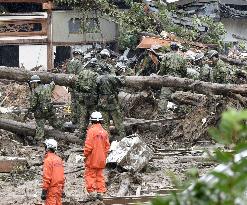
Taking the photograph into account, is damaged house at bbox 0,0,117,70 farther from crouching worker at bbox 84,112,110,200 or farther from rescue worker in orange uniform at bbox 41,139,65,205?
rescue worker in orange uniform at bbox 41,139,65,205

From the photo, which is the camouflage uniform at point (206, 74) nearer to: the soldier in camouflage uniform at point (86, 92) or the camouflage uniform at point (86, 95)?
the soldier in camouflage uniform at point (86, 92)

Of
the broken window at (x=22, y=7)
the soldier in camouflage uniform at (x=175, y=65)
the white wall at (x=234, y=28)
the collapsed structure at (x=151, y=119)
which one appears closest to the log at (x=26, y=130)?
the collapsed structure at (x=151, y=119)

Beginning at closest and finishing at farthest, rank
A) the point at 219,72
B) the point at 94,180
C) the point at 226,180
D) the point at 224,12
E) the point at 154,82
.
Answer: the point at 226,180, the point at 94,180, the point at 154,82, the point at 219,72, the point at 224,12

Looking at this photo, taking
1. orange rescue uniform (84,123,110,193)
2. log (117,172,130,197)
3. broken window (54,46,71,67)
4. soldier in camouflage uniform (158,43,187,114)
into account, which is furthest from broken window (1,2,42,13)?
orange rescue uniform (84,123,110,193)

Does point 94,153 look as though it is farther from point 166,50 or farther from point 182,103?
point 166,50

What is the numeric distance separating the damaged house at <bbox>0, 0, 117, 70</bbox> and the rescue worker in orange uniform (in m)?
11.0

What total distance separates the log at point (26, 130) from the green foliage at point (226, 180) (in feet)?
35.2

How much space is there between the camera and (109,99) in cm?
1202

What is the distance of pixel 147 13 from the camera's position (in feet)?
66.6

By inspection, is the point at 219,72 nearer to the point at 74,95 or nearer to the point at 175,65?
the point at 175,65

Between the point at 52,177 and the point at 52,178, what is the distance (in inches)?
0.6

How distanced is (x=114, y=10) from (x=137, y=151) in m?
10.1

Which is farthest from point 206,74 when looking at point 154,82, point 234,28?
point 234,28

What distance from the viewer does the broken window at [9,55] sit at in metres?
19.8
